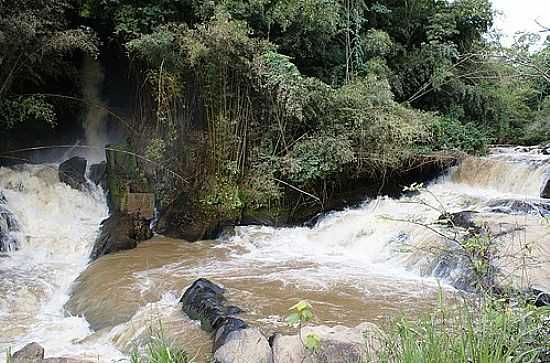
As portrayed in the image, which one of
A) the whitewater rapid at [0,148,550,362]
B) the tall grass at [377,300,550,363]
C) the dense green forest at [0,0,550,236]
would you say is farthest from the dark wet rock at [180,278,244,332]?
the dense green forest at [0,0,550,236]

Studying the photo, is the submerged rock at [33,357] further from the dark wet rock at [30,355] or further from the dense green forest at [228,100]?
the dense green forest at [228,100]

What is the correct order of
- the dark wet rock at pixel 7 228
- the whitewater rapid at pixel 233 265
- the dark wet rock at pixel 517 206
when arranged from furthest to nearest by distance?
the dark wet rock at pixel 7 228
the dark wet rock at pixel 517 206
the whitewater rapid at pixel 233 265

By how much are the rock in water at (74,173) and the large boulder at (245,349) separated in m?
6.00

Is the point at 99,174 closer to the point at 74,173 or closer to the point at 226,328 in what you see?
the point at 74,173

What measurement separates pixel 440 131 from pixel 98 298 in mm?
7572

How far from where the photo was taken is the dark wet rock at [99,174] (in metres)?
9.14

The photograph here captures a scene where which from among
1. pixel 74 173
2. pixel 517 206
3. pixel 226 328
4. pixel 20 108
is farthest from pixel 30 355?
pixel 517 206

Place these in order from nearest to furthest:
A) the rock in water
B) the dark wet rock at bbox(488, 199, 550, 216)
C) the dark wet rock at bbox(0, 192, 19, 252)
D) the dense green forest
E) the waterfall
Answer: the dark wet rock at bbox(488, 199, 550, 216), the dark wet rock at bbox(0, 192, 19, 252), the dense green forest, the rock in water, the waterfall

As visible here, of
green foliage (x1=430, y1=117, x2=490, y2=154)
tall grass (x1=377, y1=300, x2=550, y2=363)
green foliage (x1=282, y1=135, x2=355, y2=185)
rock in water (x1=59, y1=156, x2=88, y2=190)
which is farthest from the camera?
green foliage (x1=430, y1=117, x2=490, y2=154)

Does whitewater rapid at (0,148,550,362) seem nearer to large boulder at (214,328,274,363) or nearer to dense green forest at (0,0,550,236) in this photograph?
large boulder at (214,328,274,363)

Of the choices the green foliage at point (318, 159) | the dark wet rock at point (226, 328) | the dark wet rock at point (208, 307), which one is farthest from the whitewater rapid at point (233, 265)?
the green foliage at point (318, 159)

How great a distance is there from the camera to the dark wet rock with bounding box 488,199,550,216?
22.7 ft

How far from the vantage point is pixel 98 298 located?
5.44 m

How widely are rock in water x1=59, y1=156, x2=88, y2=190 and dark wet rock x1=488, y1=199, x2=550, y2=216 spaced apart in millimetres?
6857
